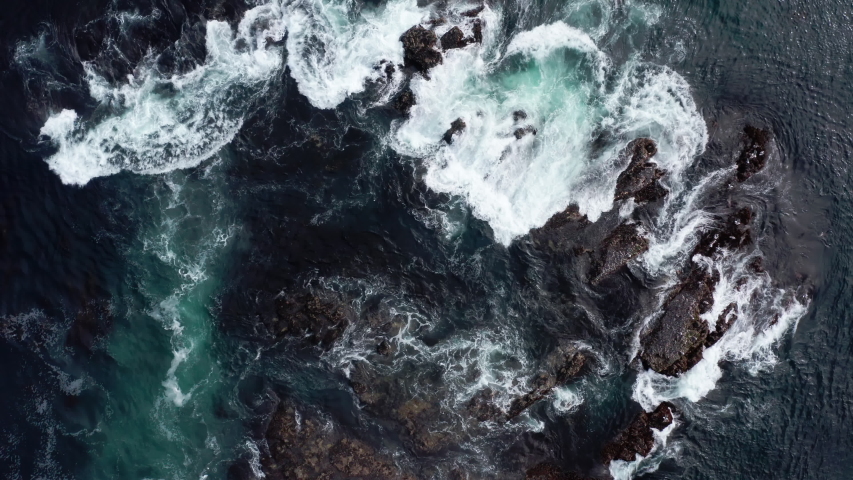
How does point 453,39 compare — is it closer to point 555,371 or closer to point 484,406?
point 555,371

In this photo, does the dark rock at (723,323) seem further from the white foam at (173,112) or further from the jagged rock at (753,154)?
the white foam at (173,112)

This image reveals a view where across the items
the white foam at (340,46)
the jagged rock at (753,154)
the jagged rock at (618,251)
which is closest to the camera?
the jagged rock at (618,251)

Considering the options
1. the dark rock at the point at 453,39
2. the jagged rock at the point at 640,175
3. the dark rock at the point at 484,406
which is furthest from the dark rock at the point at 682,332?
the dark rock at the point at 453,39

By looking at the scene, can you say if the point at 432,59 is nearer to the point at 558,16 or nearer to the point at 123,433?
the point at 558,16

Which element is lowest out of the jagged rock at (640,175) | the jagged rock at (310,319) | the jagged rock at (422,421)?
the jagged rock at (422,421)

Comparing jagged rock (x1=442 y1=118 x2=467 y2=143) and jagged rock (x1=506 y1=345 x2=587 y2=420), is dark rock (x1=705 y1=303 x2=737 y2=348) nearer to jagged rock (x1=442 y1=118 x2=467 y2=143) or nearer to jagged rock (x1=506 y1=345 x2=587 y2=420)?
jagged rock (x1=506 y1=345 x2=587 y2=420)

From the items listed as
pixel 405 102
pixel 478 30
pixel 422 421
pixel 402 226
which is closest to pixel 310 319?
pixel 402 226

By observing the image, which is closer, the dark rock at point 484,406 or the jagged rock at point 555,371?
the jagged rock at point 555,371
